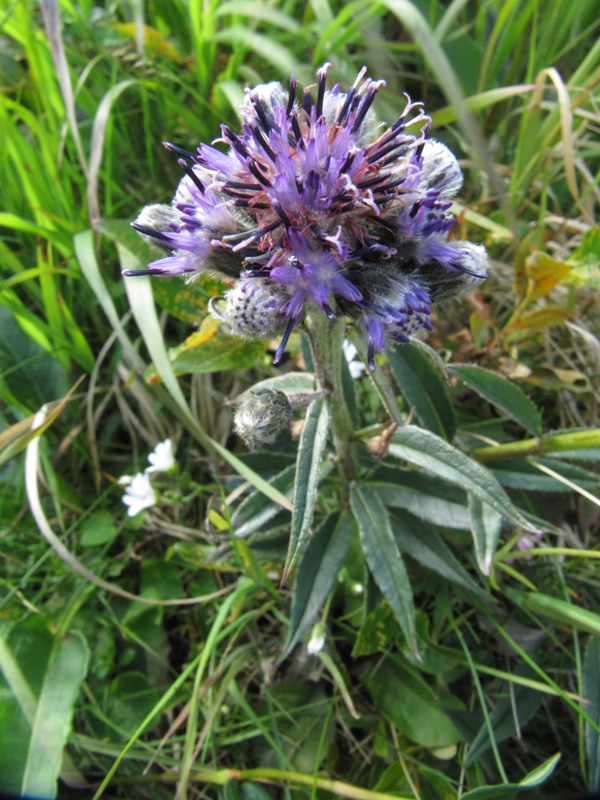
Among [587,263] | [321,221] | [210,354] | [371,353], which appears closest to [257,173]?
[321,221]

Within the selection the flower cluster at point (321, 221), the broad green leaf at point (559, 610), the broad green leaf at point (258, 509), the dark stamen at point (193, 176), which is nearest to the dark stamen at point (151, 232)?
the flower cluster at point (321, 221)

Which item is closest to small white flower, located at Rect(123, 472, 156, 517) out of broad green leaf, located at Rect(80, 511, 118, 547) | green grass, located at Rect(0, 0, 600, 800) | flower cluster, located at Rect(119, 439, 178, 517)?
flower cluster, located at Rect(119, 439, 178, 517)

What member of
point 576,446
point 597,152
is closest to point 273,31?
point 597,152

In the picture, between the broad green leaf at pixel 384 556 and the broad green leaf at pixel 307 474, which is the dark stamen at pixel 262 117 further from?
the broad green leaf at pixel 384 556

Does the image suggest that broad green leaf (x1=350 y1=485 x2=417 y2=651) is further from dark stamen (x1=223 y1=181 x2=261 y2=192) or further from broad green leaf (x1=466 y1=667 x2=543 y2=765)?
dark stamen (x1=223 y1=181 x2=261 y2=192)

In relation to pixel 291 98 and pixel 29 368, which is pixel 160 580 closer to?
pixel 29 368
